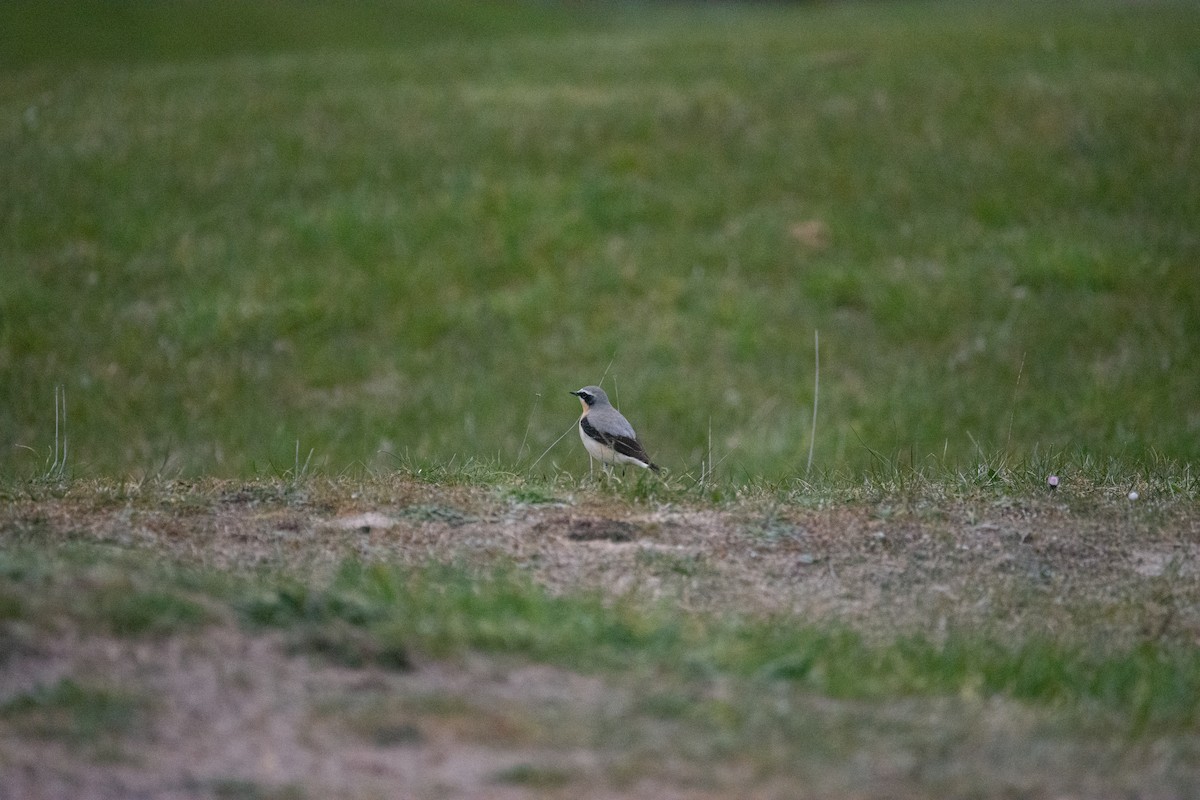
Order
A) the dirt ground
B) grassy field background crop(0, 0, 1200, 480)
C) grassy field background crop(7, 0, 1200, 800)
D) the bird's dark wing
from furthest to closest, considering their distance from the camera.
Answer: grassy field background crop(0, 0, 1200, 480) < the bird's dark wing < grassy field background crop(7, 0, 1200, 800) < the dirt ground

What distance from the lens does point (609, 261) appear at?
12625 mm

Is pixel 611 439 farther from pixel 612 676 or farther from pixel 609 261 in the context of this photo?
pixel 609 261

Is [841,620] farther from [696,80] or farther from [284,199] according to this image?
[696,80]

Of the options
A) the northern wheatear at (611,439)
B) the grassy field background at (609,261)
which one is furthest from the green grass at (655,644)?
the grassy field background at (609,261)

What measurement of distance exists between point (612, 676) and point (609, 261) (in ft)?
29.0

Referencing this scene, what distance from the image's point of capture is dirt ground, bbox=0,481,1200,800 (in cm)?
349

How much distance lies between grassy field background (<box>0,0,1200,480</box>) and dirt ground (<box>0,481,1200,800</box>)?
2.09m

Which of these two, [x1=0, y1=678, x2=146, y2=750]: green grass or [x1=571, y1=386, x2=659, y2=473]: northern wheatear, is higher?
[x1=0, y1=678, x2=146, y2=750]: green grass

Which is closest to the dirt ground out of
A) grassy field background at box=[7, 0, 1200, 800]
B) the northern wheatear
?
grassy field background at box=[7, 0, 1200, 800]

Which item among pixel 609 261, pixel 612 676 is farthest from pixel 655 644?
pixel 609 261

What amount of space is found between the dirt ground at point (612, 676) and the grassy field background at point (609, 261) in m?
2.09

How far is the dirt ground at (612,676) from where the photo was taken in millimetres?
3486

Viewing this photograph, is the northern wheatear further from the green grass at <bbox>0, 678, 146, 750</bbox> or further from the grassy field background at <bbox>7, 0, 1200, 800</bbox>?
the green grass at <bbox>0, 678, 146, 750</bbox>

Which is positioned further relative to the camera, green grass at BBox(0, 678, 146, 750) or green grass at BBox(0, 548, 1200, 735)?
green grass at BBox(0, 548, 1200, 735)
